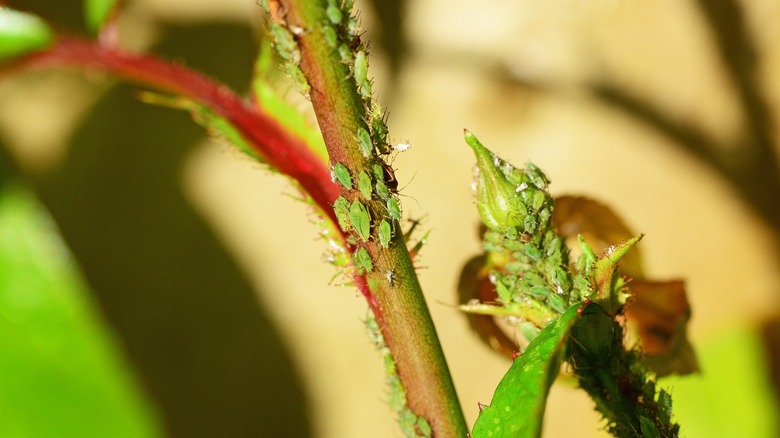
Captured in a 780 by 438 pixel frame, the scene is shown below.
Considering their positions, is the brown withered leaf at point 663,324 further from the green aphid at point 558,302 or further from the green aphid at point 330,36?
the green aphid at point 330,36

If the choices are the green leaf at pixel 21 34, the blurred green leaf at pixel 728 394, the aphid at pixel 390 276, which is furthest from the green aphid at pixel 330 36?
the blurred green leaf at pixel 728 394

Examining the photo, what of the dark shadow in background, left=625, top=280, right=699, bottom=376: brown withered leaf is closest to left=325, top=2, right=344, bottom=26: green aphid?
left=625, top=280, right=699, bottom=376: brown withered leaf

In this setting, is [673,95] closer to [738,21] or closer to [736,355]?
[738,21]

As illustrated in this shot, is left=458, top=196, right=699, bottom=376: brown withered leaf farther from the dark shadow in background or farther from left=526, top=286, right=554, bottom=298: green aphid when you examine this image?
the dark shadow in background

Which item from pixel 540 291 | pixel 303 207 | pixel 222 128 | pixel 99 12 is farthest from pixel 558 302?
pixel 303 207

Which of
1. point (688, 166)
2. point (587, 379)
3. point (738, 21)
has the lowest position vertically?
point (587, 379)

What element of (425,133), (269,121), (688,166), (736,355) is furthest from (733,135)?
(269,121)

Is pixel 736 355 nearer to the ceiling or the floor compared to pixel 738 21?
nearer to the floor

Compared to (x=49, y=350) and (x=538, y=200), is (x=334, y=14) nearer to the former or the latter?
(x=538, y=200)
